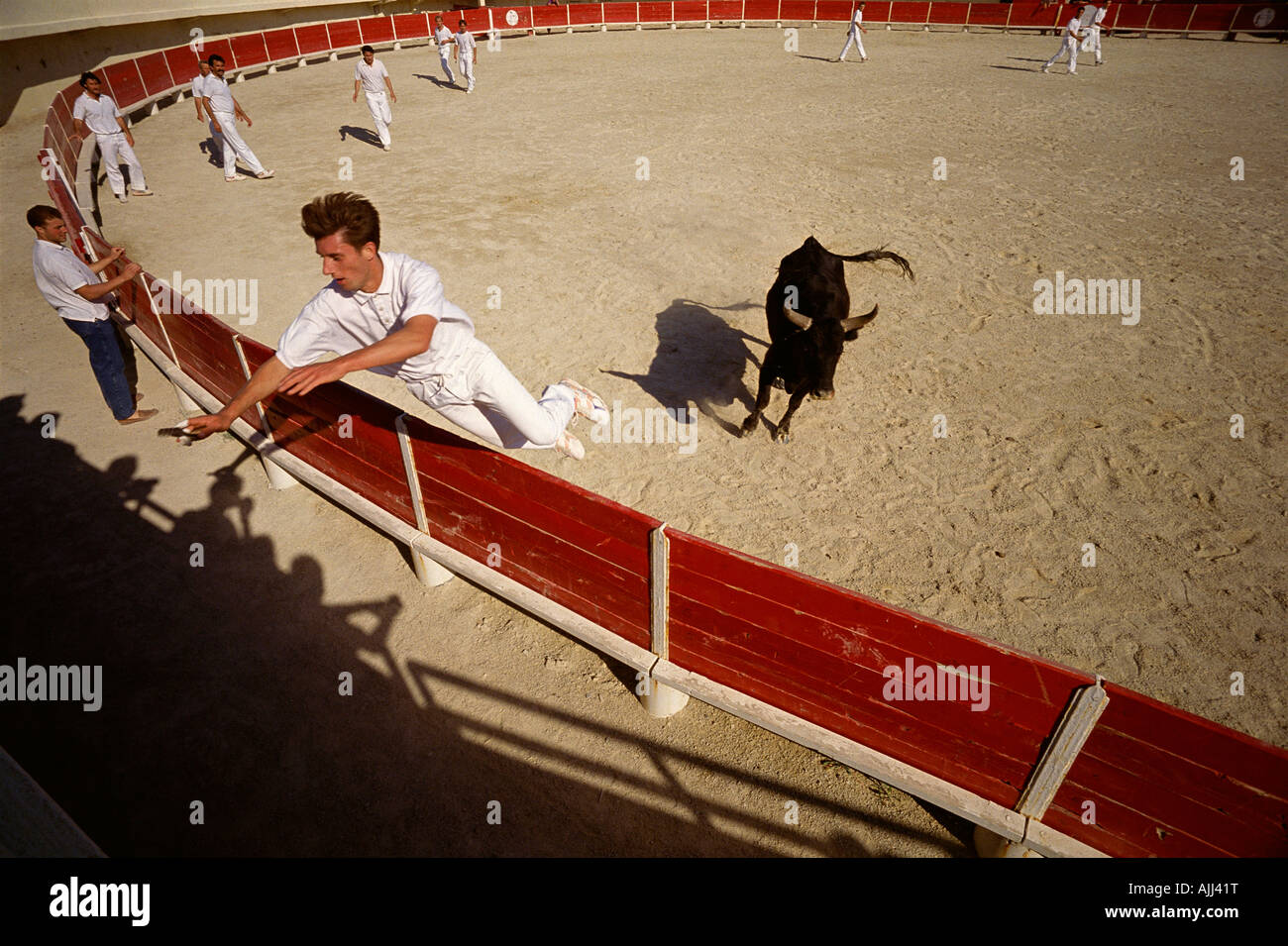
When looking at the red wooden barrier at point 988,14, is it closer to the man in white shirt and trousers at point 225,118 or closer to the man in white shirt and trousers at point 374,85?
the man in white shirt and trousers at point 374,85

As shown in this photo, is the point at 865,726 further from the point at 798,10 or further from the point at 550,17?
the point at 798,10

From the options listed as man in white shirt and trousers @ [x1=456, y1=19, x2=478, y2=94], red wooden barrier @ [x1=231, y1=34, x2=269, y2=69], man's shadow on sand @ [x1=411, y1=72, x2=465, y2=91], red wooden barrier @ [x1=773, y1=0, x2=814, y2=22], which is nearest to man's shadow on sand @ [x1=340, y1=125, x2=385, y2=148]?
man in white shirt and trousers @ [x1=456, y1=19, x2=478, y2=94]

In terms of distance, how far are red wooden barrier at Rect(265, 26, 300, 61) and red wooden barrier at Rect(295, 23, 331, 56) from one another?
0.63 ft

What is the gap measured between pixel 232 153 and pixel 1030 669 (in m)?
15.2

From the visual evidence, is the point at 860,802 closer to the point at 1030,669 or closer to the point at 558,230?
the point at 1030,669

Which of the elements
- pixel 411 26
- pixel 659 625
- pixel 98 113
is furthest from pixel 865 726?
pixel 411 26

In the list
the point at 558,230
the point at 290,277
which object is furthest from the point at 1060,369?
the point at 290,277

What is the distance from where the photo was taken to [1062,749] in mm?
2701

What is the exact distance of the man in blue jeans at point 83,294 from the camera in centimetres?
536

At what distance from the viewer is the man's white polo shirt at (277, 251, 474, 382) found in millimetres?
3248

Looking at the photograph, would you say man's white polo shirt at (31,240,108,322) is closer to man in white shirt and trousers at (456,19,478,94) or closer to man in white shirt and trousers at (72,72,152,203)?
man in white shirt and trousers at (72,72,152,203)

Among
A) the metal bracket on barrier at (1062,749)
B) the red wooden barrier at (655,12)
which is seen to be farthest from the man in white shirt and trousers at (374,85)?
the red wooden barrier at (655,12)

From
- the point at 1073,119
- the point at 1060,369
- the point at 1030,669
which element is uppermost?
the point at 1073,119
